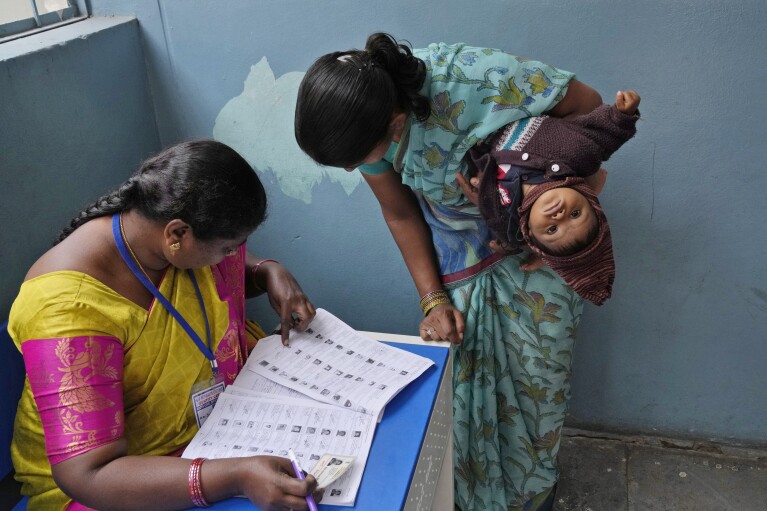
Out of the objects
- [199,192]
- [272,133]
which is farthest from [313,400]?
[272,133]

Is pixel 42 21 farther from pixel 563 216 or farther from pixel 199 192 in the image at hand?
pixel 563 216

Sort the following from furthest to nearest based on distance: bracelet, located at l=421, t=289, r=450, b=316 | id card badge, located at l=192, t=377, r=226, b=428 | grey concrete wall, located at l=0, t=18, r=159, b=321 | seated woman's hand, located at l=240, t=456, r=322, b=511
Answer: bracelet, located at l=421, t=289, r=450, b=316
grey concrete wall, located at l=0, t=18, r=159, b=321
id card badge, located at l=192, t=377, r=226, b=428
seated woman's hand, located at l=240, t=456, r=322, b=511

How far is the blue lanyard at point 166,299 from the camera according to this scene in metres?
1.22

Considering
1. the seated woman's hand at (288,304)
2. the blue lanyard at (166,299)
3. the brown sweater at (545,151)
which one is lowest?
the seated woman's hand at (288,304)

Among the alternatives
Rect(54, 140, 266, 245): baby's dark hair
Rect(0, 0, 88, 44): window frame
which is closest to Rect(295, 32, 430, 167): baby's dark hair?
Rect(54, 140, 266, 245): baby's dark hair

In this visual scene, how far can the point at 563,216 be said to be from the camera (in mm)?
1161

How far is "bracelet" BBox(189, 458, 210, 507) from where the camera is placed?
1.10 meters

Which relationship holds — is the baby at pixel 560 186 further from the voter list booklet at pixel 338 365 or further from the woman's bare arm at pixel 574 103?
the voter list booklet at pixel 338 365

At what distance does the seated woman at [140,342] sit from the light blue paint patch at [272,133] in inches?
26.2

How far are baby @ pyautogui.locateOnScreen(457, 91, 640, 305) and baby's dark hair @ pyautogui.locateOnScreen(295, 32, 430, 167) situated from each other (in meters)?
0.20

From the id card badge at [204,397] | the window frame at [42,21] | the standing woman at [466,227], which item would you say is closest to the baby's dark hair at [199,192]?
the standing woman at [466,227]

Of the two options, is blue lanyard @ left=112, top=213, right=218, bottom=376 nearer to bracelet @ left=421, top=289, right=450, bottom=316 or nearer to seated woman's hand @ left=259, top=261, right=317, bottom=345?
seated woman's hand @ left=259, top=261, right=317, bottom=345

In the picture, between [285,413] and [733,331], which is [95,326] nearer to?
[285,413]

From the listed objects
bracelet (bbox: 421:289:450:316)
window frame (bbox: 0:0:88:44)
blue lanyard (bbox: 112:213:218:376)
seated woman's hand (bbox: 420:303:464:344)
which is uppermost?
window frame (bbox: 0:0:88:44)
